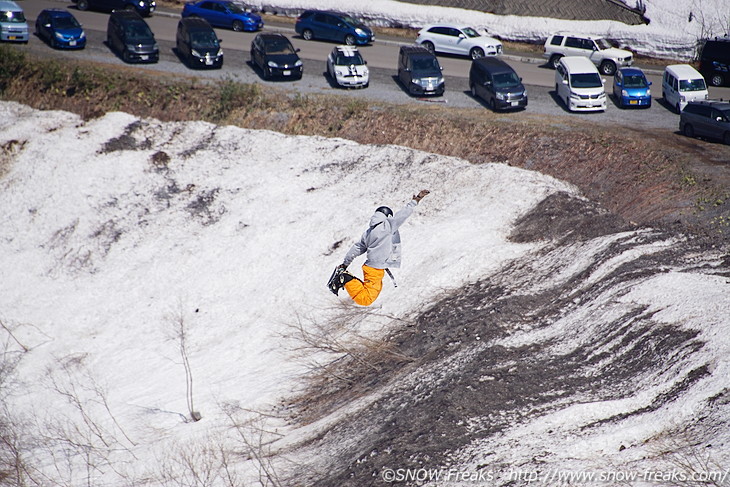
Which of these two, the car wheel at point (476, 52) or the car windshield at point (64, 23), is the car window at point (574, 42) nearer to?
the car wheel at point (476, 52)

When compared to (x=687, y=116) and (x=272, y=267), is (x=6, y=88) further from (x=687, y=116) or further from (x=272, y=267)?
(x=687, y=116)

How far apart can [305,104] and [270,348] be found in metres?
13.4

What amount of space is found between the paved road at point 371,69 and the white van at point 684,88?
0.56 m

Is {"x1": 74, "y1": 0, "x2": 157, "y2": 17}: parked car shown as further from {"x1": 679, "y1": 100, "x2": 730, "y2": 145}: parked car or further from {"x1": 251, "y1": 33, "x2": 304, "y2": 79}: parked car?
{"x1": 679, "y1": 100, "x2": 730, "y2": 145}: parked car

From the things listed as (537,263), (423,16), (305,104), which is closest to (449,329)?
(537,263)

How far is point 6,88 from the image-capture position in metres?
29.7

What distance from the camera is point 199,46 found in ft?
106

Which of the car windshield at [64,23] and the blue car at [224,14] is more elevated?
the blue car at [224,14]

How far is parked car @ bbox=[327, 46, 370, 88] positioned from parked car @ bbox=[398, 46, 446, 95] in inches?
73.0

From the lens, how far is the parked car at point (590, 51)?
3478 centimetres

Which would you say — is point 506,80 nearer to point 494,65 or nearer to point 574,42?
point 494,65

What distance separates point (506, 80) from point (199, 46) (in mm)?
14669

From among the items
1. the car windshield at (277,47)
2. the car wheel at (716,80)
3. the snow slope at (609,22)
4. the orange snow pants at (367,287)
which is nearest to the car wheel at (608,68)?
the car wheel at (716,80)

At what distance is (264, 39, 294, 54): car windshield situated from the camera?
31814 millimetres
